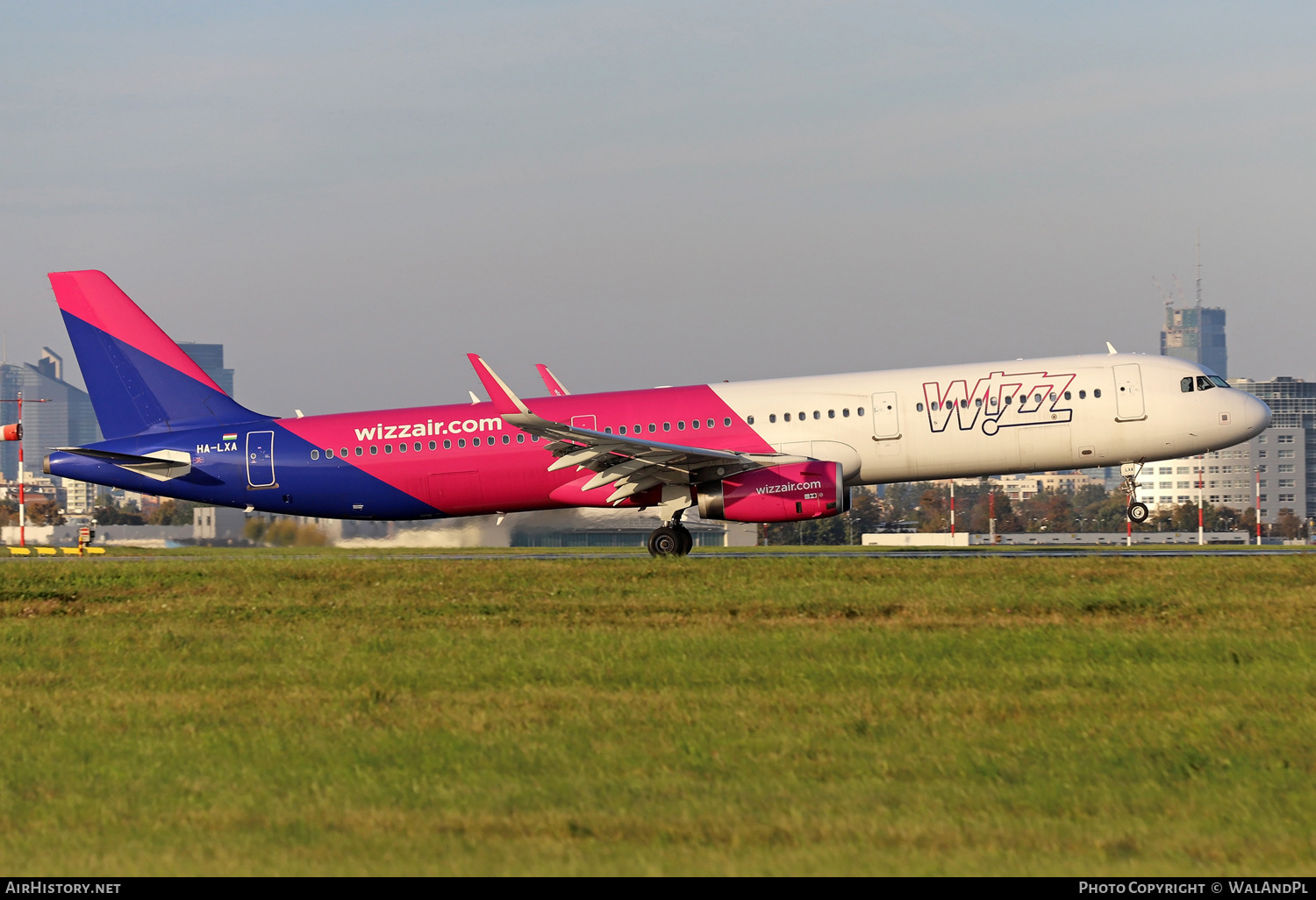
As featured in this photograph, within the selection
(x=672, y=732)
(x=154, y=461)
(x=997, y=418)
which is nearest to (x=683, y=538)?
(x=997, y=418)

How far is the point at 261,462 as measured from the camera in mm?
31203

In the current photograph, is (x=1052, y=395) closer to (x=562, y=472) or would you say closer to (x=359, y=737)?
(x=562, y=472)

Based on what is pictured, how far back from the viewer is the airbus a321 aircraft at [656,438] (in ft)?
93.3

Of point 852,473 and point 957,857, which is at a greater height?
point 852,473

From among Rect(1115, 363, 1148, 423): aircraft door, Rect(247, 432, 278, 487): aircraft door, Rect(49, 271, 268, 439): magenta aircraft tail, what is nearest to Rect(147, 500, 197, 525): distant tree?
Rect(49, 271, 268, 439): magenta aircraft tail

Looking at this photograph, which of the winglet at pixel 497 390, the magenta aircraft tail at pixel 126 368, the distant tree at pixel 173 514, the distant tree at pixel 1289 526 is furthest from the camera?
the distant tree at pixel 1289 526

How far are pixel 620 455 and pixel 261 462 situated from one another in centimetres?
909

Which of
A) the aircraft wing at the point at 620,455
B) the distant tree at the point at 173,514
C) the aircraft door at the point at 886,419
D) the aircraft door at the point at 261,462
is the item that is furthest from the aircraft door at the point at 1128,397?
the distant tree at the point at 173,514

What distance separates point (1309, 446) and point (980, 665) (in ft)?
648

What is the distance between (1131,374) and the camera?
29156mm

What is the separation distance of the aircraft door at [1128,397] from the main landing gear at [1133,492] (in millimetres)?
1303

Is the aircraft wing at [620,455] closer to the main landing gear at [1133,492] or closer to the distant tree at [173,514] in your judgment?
the main landing gear at [1133,492]

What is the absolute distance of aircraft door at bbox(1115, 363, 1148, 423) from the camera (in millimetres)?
28938

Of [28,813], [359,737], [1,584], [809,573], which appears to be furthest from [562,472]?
[28,813]
